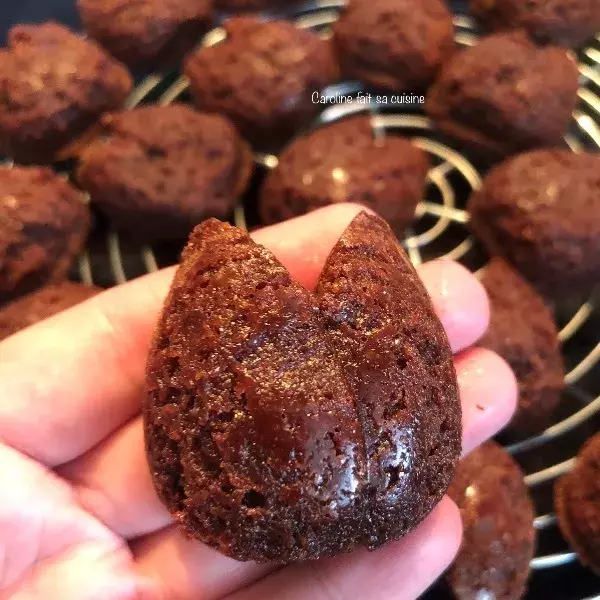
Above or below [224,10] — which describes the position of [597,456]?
below

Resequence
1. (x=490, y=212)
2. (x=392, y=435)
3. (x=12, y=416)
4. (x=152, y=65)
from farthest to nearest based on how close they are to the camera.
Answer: (x=152, y=65), (x=490, y=212), (x=12, y=416), (x=392, y=435)

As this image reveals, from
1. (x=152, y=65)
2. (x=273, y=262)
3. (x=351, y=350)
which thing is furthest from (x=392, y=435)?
(x=152, y=65)

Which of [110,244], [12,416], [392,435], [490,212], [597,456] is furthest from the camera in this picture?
[110,244]

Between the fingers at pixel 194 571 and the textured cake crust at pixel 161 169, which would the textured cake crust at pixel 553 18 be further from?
the fingers at pixel 194 571

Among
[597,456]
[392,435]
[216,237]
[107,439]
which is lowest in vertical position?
[597,456]

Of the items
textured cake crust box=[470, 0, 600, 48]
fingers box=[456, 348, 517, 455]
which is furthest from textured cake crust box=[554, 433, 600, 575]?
textured cake crust box=[470, 0, 600, 48]

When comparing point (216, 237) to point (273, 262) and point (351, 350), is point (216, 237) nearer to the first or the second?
point (273, 262)

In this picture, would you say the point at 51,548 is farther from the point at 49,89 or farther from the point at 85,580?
the point at 49,89

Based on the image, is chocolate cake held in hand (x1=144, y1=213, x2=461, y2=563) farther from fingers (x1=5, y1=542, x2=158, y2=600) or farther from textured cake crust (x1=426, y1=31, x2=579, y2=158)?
textured cake crust (x1=426, y1=31, x2=579, y2=158)
